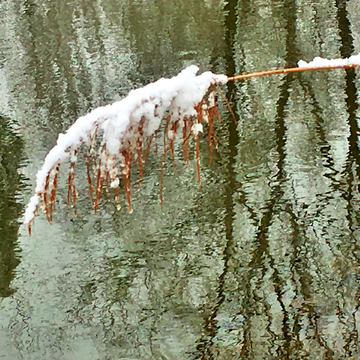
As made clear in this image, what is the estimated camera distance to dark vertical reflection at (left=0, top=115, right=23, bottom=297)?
12.4 feet

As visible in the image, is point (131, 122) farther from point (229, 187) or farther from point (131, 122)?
point (229, 187)

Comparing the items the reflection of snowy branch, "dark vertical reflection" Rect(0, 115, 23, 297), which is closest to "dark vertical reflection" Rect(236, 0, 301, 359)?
"dark vertical reflection" Rect(0, 115, 23, 297)

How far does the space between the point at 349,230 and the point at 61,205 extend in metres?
2.33

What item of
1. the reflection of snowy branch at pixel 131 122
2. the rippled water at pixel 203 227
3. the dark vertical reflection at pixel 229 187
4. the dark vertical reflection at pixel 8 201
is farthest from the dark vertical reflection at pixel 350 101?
the reflection of snowy branch at pixel 131 122

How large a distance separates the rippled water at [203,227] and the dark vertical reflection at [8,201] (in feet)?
0.04

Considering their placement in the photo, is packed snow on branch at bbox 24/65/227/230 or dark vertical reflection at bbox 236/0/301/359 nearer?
packed snow on branch at bbox 24/65/227/230

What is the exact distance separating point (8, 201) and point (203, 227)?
1.73m

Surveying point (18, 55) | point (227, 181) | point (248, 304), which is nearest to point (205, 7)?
point (18, 55)

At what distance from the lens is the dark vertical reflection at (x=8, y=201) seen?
3.77 metres

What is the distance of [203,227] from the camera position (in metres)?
3.93

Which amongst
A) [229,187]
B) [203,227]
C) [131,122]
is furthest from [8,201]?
[131,122]

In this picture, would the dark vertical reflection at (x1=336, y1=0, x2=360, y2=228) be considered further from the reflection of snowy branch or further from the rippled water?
the reflection of snowy branch

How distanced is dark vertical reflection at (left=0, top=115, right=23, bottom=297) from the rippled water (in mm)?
13

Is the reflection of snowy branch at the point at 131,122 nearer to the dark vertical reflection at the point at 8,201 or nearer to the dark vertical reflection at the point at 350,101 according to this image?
the dark vertical reflection at the point at 8,201
